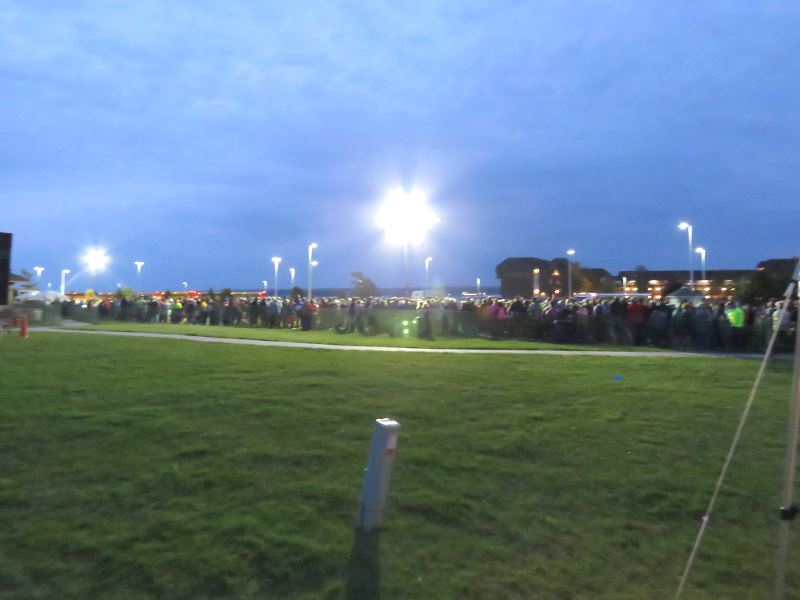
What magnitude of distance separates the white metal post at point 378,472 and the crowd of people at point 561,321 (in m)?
11.8

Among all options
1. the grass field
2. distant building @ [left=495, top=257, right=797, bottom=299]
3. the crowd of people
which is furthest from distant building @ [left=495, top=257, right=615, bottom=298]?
the grass field

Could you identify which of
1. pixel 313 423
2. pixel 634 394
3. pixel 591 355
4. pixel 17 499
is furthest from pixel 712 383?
pixel 17 499

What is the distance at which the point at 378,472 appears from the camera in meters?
5.20

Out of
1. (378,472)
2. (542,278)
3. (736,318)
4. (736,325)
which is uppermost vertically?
(542,278)

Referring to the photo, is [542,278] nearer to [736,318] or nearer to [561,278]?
[561,278]

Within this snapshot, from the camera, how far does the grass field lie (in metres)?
4.69

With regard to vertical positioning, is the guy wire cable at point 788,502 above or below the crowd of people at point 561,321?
below

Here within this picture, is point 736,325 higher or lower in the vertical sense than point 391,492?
higher

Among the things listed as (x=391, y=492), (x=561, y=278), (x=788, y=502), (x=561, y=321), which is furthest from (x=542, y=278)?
(x=788, y=502)

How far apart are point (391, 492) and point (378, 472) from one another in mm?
1052

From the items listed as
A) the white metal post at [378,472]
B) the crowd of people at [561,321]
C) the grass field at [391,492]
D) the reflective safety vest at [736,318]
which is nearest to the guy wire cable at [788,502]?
the grass field at [391,492]

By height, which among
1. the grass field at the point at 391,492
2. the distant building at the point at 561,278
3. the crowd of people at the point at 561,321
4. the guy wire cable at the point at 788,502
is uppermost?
the distant building at the point at 561,278

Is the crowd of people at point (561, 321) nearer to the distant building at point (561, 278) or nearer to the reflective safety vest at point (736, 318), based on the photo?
the reflective safety vest at point (736, 318)

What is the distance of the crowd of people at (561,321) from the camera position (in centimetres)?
1856
